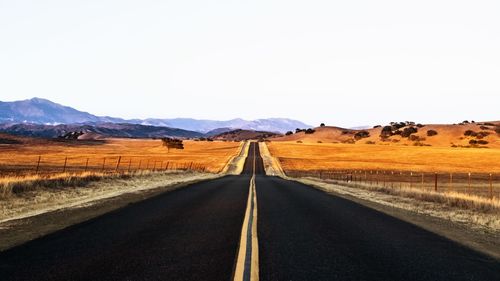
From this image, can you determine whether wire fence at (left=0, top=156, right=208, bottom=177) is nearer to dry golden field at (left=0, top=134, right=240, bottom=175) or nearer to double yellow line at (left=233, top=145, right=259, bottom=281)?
dry golden field at (left=0, top=134, right=240, bottom=175)

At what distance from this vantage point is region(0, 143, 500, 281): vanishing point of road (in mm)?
7281

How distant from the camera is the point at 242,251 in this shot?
887 cm

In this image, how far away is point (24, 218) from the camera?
1321 cm

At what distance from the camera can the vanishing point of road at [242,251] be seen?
23.9 feet

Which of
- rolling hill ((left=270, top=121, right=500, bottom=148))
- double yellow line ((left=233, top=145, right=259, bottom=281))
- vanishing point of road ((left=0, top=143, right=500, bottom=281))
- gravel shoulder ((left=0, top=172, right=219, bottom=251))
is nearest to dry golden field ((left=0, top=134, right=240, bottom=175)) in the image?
gravel shoulder ((left=0, top=172, right=219, bottom=251))

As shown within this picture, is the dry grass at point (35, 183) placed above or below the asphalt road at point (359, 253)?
below

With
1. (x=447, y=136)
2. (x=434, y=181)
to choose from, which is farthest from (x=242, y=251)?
(x=447, y=136)

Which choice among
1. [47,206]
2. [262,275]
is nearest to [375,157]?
[47,206]

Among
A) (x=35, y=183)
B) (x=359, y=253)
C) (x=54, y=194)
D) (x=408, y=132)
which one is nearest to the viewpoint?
(x=359, y=253)

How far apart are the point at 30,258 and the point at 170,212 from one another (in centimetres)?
714

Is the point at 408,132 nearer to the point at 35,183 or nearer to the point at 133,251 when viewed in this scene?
the point at 35,183

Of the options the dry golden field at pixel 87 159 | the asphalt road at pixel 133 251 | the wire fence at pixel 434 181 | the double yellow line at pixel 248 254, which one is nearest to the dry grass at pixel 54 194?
the asphalt road at pixel 133 251

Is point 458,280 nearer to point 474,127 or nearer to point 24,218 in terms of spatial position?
point 24,218

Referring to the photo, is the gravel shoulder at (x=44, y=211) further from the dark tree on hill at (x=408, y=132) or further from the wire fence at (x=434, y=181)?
the dark tree on hill at (x=408, y=132)
